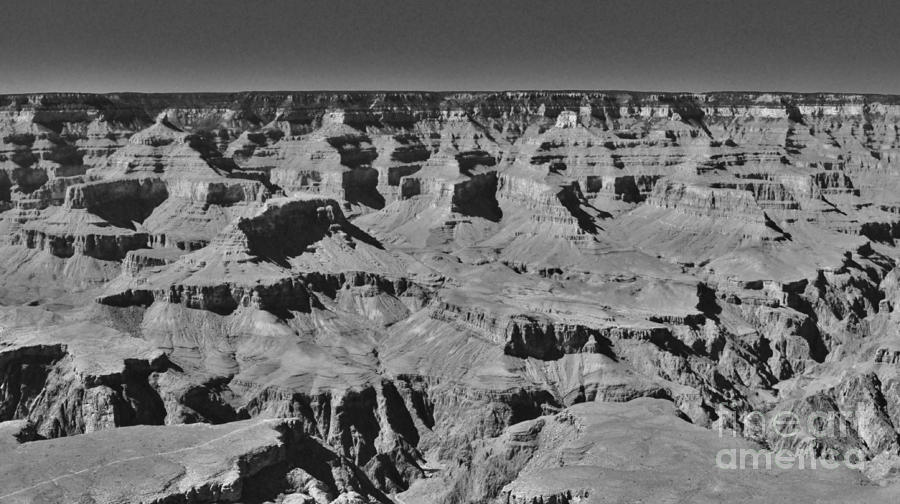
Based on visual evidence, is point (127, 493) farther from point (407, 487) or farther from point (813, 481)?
point (813, 481)

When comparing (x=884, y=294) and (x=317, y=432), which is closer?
(x=317, y=432)

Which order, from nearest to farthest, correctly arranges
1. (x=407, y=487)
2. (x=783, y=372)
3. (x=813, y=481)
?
(x=813, y=481) < (x=407, y=487) < (x=783, y=372)

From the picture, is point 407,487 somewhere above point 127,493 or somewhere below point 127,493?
below

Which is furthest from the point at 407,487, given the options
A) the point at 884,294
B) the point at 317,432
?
the point at 884,294

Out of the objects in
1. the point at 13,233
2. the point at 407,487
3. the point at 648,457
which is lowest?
the point at 407,487

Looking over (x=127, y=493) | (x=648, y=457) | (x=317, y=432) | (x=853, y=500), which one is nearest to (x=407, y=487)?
(x=317, y=432)

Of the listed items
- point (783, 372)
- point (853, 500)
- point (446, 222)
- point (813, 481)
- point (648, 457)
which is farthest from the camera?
point (446, 222)
